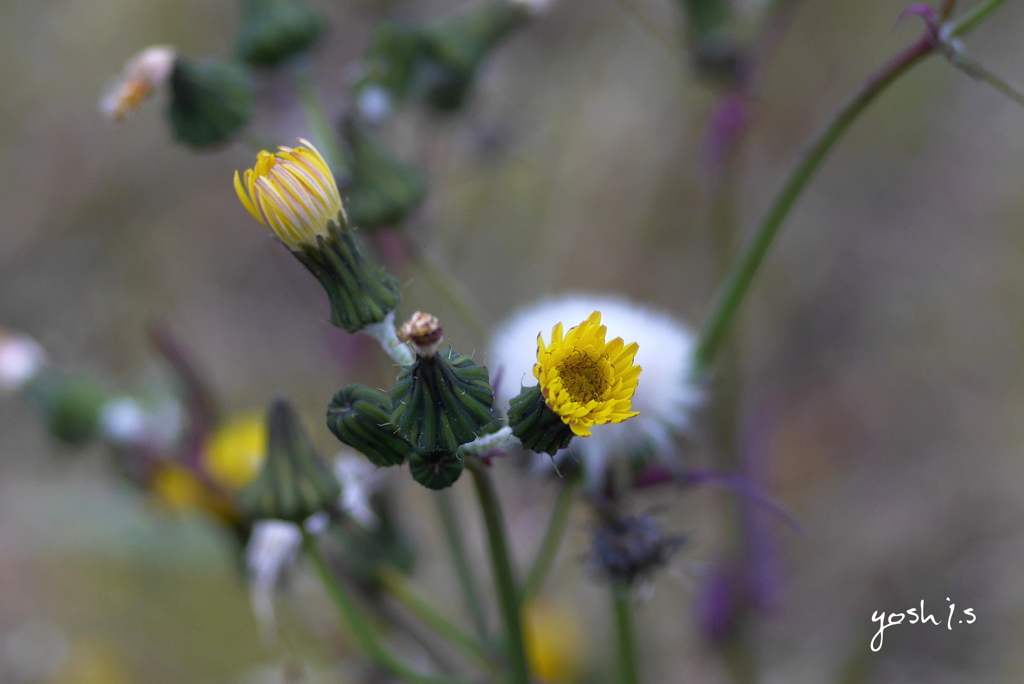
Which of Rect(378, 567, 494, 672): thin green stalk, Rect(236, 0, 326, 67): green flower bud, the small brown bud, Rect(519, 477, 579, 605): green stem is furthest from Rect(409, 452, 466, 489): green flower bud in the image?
Rect(236, 0, 326, 67): green flower bud

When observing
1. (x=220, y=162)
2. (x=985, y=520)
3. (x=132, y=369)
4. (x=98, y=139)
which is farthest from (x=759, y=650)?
(x=98, y=139)

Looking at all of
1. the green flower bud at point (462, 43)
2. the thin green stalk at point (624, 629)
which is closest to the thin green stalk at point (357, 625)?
the thin green stalk at point (624, 629)

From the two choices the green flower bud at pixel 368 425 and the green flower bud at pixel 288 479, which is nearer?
the green flower bud at pixel 368 425

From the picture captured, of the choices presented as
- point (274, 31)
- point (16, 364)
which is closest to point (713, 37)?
point (274, 31)

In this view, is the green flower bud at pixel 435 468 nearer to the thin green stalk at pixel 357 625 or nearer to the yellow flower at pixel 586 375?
the yellow flower at pixel 586 375

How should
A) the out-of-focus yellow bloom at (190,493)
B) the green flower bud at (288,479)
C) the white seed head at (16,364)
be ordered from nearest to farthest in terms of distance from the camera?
the green flower bud at (288,479) → the out-of-focus yellow bloom at (190,493) → the white seed head at (16,364)

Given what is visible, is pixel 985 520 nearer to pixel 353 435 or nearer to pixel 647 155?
pixel 647 155

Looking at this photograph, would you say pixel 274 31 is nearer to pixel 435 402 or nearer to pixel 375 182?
pixel 375 182
